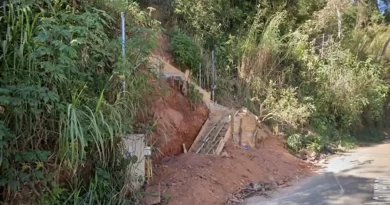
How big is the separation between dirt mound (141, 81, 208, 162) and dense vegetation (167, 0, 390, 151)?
213cm

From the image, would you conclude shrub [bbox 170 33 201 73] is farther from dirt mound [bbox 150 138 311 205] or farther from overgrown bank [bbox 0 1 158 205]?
overgrown bank [bbox 0 1 158 205]

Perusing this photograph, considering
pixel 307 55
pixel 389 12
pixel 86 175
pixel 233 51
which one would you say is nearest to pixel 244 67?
pixel 233 51

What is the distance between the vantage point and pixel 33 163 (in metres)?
3.98

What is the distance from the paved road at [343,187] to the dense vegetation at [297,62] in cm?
156

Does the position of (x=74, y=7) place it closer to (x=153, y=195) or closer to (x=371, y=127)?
(x=153, y=195)

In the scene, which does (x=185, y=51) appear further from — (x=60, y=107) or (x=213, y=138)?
(x=60, y=107)

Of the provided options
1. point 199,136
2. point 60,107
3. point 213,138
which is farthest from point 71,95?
point 213,138

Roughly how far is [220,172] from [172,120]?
1409 mm

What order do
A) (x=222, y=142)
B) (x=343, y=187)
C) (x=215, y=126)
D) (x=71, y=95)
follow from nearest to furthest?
(x=71, y=95), (x=343, y=187), (x=222, y=142), (x=215, y=126)

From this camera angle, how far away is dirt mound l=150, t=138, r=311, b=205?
558 cm

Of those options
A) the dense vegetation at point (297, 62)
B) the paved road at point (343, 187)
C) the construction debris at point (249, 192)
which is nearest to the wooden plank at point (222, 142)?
Result: the construction debris at point (249, 192)

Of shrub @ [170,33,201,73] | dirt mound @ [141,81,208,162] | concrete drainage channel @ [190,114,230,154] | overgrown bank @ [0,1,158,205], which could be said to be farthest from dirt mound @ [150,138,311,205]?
shrub @ [170,33,201,73]

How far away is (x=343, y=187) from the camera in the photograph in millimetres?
6391

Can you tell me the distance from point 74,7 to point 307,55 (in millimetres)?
→ 9303
